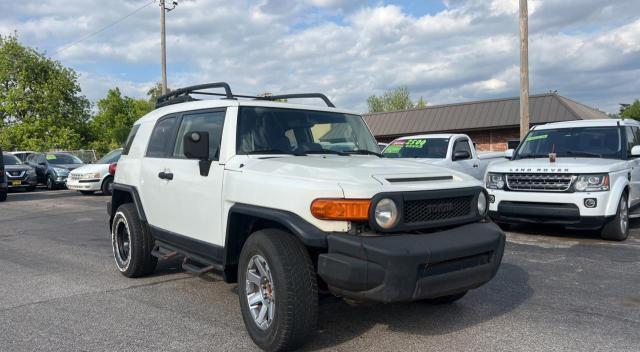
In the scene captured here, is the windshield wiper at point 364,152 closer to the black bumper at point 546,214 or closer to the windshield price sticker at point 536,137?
the black bumper at point 546,214

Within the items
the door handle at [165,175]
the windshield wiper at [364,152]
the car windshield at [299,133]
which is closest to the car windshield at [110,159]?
the door handle at [165,175]

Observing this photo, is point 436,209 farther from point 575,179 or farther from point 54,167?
point 54,167

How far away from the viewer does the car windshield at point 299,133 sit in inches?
178

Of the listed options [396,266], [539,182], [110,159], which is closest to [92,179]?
[110,159]

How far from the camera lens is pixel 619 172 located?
7.92m

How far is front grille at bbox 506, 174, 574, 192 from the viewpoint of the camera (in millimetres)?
7738

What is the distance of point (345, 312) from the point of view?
15.2 feet

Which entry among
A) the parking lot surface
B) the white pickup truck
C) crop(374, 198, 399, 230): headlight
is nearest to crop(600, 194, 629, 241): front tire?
the parking lot surface

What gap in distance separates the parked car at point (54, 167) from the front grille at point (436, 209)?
2071 cm

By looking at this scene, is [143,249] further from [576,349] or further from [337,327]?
[576,349]

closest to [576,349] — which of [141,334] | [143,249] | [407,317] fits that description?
[407,317]

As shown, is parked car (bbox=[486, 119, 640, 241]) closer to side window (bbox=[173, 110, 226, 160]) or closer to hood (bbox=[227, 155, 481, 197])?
hood (bbox=[227, 155, 481, 197])

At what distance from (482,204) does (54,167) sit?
21349 mm

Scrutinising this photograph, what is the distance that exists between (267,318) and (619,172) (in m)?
6.44
